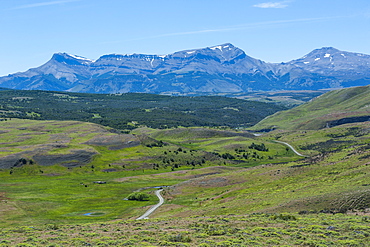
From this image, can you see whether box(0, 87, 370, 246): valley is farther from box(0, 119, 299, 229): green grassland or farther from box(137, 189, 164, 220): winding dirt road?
box(137, 189, 164, 220): winding dirt road

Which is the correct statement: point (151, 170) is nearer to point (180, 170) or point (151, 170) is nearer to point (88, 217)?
point (180, 170)

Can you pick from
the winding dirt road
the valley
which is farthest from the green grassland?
the winding dirt road

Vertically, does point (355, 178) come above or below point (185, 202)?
above

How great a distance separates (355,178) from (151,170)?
341 feet


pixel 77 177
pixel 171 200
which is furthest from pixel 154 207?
pixel 77 177

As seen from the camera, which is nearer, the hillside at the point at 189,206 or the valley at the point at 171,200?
the hillside at the point at 189,206

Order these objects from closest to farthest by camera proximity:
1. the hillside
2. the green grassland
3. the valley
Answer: the hillside → the valley → the green grassland

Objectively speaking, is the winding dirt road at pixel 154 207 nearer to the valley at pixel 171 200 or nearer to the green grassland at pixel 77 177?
the valley at pixel 171 200

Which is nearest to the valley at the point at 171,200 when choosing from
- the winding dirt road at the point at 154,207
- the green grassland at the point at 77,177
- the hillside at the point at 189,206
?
the hillside at the point at 189,206

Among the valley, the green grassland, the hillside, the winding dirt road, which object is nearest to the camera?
the hillside

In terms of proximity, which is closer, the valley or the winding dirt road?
the valley

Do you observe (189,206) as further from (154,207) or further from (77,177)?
(77,177)

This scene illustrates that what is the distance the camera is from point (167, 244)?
137 ft

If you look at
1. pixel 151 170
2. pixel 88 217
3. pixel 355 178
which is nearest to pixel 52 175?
pixel 151 170
